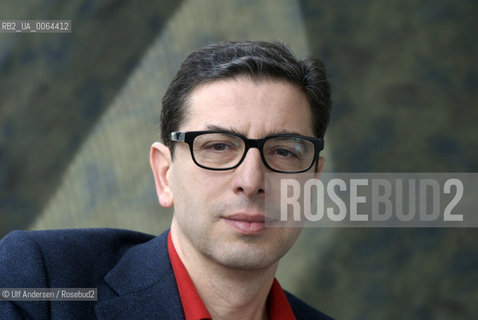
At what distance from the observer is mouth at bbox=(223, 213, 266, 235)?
124 centimetres

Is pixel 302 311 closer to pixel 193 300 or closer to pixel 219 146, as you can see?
pixel 193 300

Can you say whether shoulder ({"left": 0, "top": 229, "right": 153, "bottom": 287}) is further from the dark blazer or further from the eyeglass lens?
the eyeglass lens

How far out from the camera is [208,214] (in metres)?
1.28

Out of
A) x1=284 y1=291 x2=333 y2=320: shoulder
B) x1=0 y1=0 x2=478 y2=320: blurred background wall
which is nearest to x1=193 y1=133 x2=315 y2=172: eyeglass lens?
x1=284 y1=291 x2=333 y2=320: shoulder

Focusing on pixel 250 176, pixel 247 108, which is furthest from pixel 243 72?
pixel 250 176

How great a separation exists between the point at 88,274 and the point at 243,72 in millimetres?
514

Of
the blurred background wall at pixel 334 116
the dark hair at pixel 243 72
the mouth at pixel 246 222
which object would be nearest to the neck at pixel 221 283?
the mouth at pixel 246 222

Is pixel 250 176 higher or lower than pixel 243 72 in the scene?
lower

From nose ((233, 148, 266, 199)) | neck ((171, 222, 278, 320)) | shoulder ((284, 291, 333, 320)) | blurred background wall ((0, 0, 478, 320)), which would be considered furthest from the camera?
blurred background wall ((0, 0, 478, 320))

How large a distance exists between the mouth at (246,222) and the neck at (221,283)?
0.37ft

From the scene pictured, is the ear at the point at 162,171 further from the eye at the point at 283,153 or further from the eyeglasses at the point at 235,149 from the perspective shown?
the eye at the point at 283,153

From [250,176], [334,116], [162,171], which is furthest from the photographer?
[334,116]

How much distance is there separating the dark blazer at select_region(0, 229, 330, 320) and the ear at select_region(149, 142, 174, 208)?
77mm

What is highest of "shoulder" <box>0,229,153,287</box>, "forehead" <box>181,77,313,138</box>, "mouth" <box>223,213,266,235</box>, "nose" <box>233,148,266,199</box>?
"forehead" <box>181,77,313,138</box>
